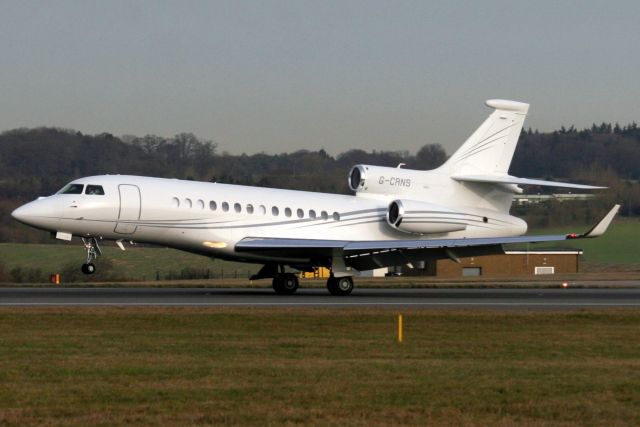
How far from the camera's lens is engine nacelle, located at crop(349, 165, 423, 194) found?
36.0m

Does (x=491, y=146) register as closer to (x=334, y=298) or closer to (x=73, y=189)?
(x=334, y=298)

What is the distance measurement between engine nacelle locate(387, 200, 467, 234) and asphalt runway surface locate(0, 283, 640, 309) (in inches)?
80.9

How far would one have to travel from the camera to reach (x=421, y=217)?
3516 centimetres

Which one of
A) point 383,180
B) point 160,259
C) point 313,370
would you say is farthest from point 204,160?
point 313,370

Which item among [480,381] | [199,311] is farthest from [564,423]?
[199,311]

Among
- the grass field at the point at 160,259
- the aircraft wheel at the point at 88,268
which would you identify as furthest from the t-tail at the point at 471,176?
the grass field at the point at 160,259

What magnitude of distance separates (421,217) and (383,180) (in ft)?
6.25

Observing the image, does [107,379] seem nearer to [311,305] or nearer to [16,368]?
[16,368]

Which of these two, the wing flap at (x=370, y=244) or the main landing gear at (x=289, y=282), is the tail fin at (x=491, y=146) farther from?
the main landing gear at (x=289, y=282)

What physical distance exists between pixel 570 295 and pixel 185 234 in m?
11.8

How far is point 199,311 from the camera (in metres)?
25.3

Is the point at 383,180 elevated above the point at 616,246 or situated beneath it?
elevated above

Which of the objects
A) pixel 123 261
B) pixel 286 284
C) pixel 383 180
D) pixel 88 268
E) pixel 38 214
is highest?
pixel 383 180

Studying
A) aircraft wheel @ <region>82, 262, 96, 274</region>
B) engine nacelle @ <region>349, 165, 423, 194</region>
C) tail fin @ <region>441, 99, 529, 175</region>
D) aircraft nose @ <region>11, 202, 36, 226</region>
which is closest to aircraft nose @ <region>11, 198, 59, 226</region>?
aircraft nose @ <region>11, 202, 36, 226</region>
